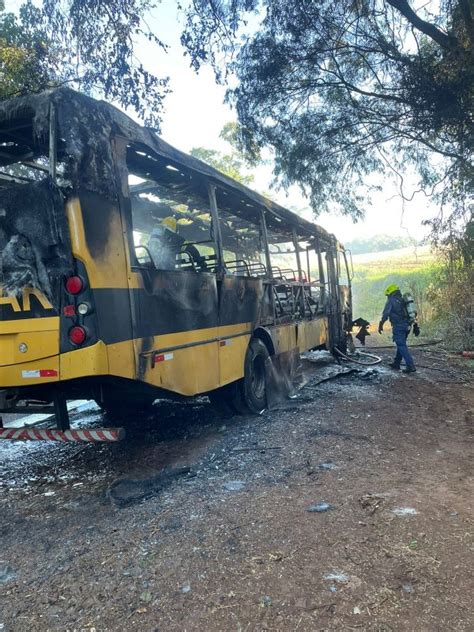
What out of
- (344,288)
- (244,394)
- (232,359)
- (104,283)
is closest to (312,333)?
(244,394)

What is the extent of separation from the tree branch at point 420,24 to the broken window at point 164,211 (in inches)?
203

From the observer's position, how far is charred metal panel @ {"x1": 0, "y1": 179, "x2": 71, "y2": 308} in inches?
128

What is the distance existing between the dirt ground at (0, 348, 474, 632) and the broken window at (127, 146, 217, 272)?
1924mm

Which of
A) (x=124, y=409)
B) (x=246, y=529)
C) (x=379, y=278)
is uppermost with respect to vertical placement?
(x=379, y=278)

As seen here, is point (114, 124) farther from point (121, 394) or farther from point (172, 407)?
point (172, 407)

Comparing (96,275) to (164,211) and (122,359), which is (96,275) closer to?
(122,359)

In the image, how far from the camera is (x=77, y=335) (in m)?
3.28

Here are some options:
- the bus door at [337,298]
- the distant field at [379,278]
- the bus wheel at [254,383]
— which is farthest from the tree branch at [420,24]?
the distant field at [379,278]

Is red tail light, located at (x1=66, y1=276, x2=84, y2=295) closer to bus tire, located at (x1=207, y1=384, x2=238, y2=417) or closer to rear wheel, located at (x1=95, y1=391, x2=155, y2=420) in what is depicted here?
rear wheel, located at (x1=95, y1=391, x2=155, y2=420)

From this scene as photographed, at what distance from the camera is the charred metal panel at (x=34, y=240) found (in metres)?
3.26

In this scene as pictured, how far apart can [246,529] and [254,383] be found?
330cm

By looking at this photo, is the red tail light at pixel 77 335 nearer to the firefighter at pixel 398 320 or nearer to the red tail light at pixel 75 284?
the red tail light at pixel 75 284

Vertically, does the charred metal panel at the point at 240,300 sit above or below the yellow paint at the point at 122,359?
above

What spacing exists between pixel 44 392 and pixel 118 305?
1.02 metres
